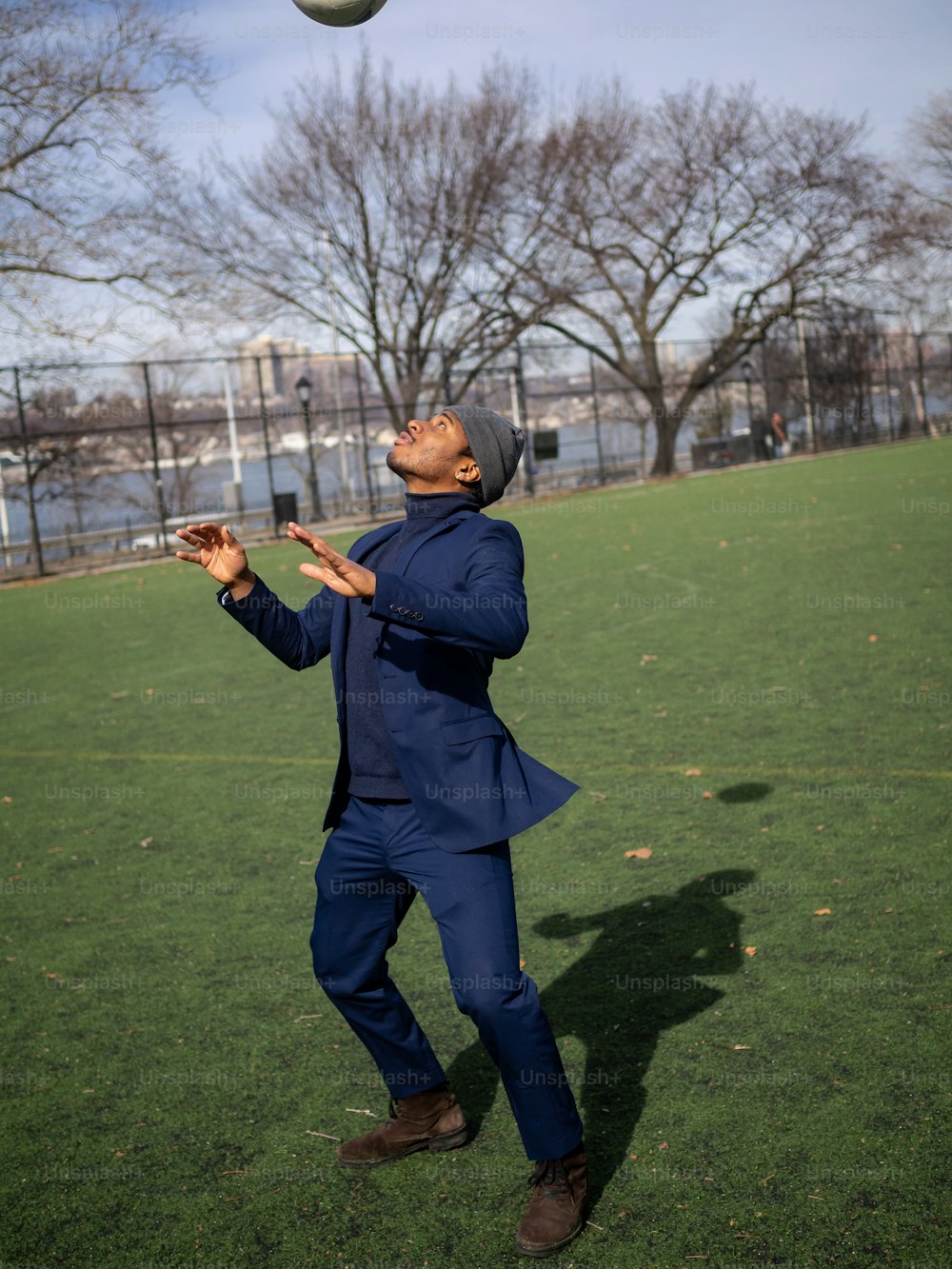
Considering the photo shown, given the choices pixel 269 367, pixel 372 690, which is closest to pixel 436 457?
pixel 372 690

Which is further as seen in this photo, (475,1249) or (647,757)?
(647,757)

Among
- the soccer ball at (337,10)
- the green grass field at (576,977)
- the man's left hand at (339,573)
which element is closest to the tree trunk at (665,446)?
the green grass field at (576,977)

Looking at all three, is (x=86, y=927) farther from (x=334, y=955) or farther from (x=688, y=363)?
(x=688, y=363)

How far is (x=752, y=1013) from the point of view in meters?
3.95

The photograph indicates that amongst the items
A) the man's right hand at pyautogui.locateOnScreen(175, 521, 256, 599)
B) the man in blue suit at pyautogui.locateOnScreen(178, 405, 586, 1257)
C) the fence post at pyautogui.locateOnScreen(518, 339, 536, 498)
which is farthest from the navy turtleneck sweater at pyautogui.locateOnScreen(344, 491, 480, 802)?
the fence post at pyautogui.locateOnScreen(518, 339, 536, 498)

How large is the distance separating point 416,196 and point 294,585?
71.8 ft

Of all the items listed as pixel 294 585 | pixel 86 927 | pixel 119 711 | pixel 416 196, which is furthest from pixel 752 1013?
pixel 416 196

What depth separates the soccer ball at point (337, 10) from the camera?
5.05 metres

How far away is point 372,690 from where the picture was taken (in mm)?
3004

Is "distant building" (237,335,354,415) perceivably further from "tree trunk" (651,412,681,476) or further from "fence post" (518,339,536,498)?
"tree trunk" (651,412,681,476)

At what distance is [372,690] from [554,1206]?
1311 mm

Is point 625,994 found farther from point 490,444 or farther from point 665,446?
point 665,446

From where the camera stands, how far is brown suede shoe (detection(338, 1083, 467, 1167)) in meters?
3.31

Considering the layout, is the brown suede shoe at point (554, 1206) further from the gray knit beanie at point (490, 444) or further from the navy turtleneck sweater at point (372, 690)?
the gray knit beanie at point (490, 444)
